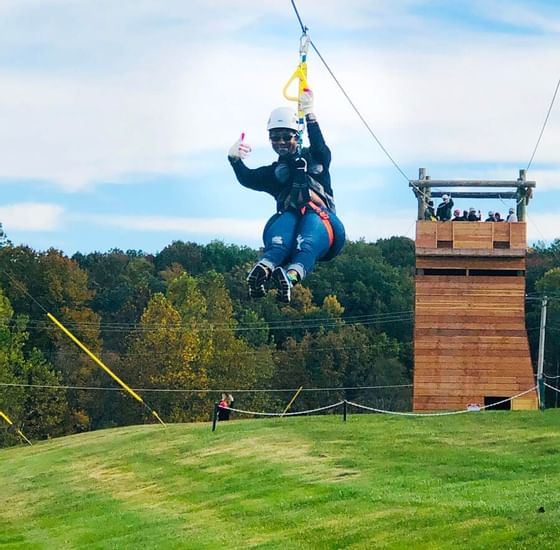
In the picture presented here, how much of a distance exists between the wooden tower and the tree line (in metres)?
17.8

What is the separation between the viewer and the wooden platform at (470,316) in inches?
1507

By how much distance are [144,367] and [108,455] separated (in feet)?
88.5

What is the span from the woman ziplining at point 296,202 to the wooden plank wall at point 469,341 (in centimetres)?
1612

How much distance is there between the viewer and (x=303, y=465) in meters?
27.5

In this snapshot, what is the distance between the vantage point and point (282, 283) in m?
21.7

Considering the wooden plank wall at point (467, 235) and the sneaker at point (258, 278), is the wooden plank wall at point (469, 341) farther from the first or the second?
the sneaker at point (258, 278)

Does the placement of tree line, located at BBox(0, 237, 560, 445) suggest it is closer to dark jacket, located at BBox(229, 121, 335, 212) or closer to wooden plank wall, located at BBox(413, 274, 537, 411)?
wooden plank wall, located at BBox(413, 274, 537, 411)

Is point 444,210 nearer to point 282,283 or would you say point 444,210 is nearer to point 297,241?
point 297,241

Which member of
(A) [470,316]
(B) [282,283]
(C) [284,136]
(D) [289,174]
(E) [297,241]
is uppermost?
(C) [284,136]

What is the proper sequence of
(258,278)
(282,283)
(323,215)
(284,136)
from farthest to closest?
(323,215), (284,136), (258,278), (282,283)

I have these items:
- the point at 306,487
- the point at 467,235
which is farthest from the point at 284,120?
the point at 467,235


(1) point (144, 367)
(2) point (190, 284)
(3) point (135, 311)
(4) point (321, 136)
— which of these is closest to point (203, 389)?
(1) point (144, 367)

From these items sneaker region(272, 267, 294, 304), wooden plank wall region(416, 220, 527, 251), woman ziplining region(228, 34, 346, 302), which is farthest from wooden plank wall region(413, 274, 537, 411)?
sneaker region(272, 267, 294, 304)

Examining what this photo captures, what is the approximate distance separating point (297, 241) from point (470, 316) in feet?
57.4
